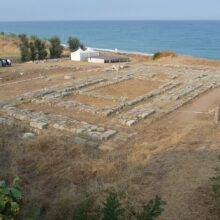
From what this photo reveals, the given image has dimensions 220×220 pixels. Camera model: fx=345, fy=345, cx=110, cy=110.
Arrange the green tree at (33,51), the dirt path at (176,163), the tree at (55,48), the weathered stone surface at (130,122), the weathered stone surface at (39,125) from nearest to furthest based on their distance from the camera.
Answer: the dirt path at (176,163), the weathered stone surface at (39,125), the weathered stone surface at (130,122), the green tree at (33,51), the tree at (55,48)

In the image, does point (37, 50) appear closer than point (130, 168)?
No

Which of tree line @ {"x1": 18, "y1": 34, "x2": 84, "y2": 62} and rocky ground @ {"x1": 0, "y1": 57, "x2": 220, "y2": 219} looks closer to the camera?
rocky ground @ {"x1": 0, "y1": 57, "x2": 220, "y2": 219}

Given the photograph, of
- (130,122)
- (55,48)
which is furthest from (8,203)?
(55,48)

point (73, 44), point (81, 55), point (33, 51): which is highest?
point (73, 44)

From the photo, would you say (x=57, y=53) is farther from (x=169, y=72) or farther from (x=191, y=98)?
(x=191, y=98)

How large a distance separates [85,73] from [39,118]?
9494mm

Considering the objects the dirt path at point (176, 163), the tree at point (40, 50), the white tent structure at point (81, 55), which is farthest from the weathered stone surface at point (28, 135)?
the tree at point (40, 50)

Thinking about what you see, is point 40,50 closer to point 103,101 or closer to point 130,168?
point 103,101

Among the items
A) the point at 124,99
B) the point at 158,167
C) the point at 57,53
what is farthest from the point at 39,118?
the point at 57,53


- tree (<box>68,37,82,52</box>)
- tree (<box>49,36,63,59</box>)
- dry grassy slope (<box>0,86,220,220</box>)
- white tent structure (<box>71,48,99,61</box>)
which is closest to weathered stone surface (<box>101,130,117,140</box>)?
dry grassy slope (<box>0,86,220,220</box>)

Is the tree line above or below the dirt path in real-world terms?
above

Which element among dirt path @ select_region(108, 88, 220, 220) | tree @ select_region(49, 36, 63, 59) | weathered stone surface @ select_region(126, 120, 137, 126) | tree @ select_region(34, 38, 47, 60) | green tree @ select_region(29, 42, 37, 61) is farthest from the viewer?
tree @ select_region(49, 36, 63, 59)

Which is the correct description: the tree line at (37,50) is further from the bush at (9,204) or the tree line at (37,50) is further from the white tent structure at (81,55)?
the bush at (9,204)

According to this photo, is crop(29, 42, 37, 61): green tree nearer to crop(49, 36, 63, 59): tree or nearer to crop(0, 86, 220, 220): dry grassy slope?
crop(49, 36, 63, 59): tree
